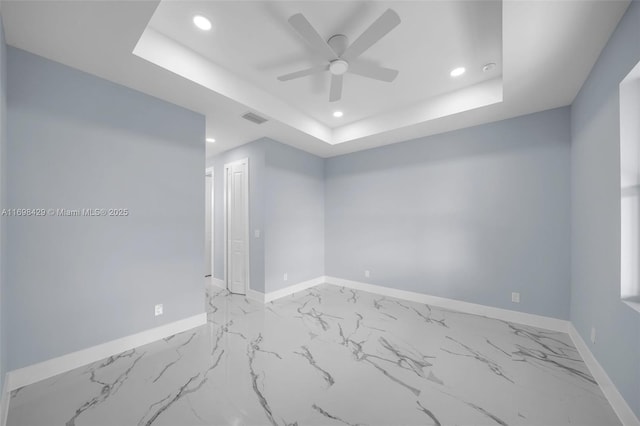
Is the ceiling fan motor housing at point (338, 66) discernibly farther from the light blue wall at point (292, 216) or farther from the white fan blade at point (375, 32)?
the light blue wall at point (292, 216)

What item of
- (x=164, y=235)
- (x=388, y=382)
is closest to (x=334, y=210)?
(x=164, y=235)

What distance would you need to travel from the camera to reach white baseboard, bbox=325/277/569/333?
285 centimetres

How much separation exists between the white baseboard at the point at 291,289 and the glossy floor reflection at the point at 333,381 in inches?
37.4

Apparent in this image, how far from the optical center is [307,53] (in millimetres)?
2389

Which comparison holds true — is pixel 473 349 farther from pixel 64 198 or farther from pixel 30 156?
pixel 30 156

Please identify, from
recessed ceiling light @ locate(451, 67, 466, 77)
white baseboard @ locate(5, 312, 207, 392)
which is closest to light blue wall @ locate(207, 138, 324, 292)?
white baseboard @ locate(5, 312, 207, 392)

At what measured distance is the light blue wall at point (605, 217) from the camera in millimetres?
1505

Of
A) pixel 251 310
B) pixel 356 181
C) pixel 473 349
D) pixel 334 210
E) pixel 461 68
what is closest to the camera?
pixel 473 349

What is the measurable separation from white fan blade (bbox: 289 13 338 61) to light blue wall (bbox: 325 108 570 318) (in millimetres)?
2386

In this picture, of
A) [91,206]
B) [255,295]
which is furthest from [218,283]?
[91,206]

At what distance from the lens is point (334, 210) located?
4879 mm

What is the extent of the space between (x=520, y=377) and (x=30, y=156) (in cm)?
432

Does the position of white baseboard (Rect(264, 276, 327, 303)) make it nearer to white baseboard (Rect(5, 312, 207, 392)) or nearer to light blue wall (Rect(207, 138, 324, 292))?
light blue wall (Rect(207, 138, 324, 292))

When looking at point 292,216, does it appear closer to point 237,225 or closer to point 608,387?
point 237,225
